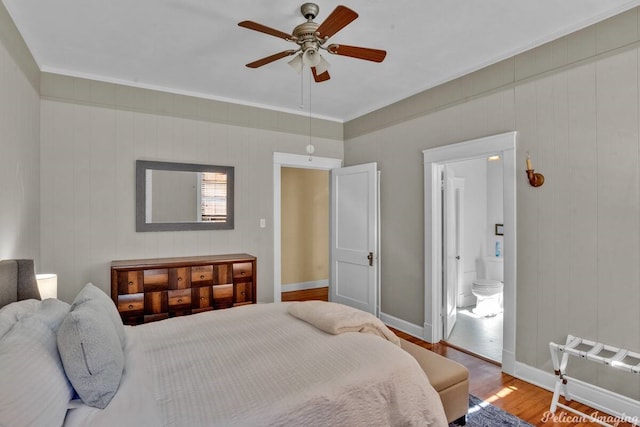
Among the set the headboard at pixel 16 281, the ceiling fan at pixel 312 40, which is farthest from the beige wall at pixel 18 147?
the ceiling fan at pixel 312 40

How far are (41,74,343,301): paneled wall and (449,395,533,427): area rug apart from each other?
2.60m

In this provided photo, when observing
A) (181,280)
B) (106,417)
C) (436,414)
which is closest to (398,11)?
(436,414)

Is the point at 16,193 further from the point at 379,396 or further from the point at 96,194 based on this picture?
the point at 379,396

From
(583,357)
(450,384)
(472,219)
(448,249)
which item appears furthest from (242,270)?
(472,219)

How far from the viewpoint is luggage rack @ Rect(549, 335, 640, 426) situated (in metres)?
2.19

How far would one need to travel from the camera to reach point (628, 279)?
230 cm

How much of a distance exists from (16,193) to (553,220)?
3.99m

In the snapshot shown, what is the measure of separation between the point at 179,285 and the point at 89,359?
2126mm

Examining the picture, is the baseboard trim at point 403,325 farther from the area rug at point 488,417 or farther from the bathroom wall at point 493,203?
the bathroom wall at point 493,203

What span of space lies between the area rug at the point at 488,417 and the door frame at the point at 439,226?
0.63 metres

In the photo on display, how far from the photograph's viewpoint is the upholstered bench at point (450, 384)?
6.60 ft

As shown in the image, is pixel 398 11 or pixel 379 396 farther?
pixel 398 11

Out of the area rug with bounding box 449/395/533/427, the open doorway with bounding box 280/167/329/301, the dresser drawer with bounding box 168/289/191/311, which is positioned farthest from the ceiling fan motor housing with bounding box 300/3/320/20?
the open doorway with bounding box 280/167/329/301

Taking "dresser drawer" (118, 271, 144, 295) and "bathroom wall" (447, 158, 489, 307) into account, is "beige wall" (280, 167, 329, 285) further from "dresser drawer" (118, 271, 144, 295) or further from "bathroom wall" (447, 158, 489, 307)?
"dresser drawer" (118, 271, 144, 295)
